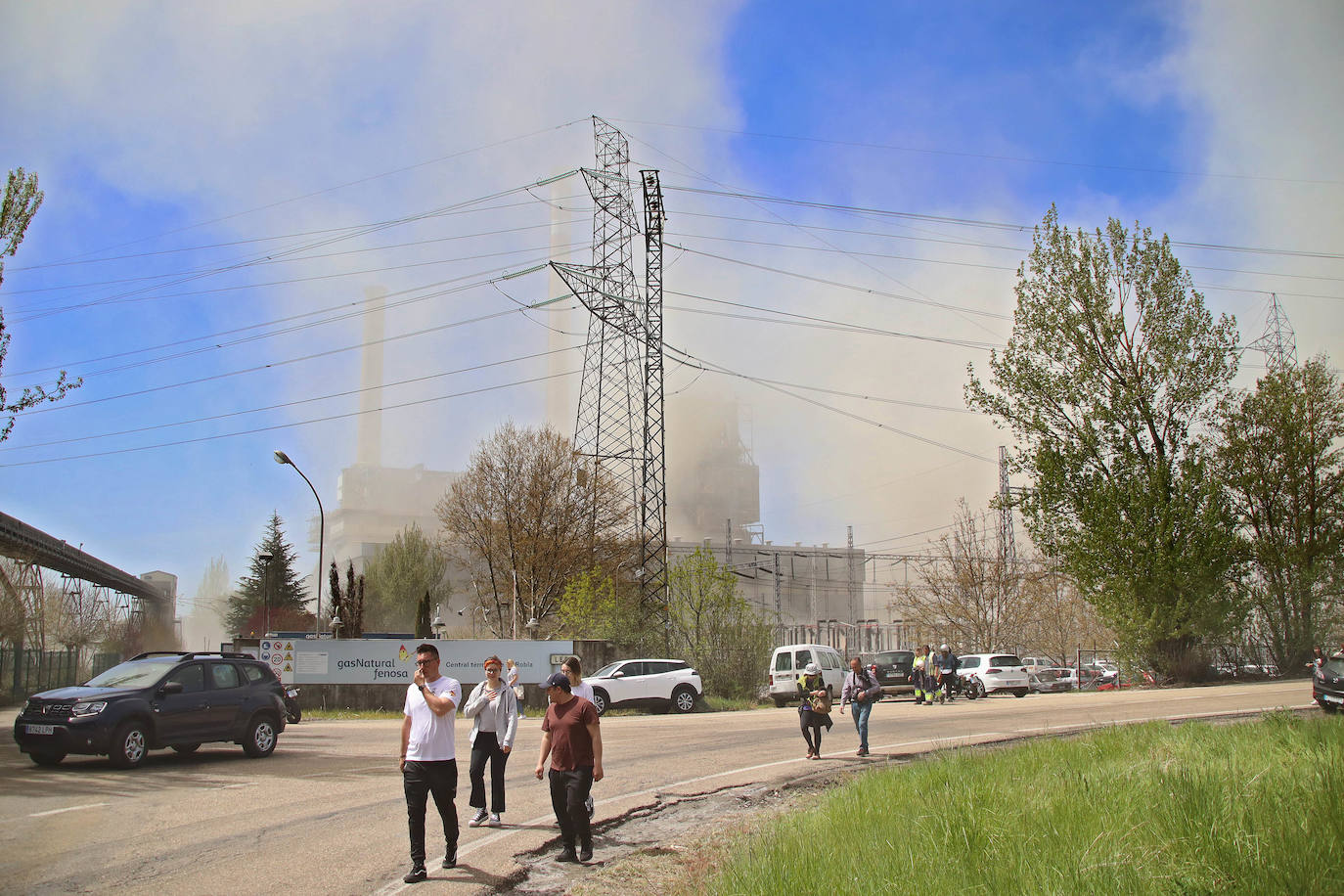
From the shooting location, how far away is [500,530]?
5062 centimetres

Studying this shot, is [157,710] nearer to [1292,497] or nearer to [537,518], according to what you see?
[537,518]

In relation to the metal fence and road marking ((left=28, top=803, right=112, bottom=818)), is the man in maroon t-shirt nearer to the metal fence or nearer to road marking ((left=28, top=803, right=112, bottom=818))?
road marking ((left=28, top=803, right=112, bottom=818))

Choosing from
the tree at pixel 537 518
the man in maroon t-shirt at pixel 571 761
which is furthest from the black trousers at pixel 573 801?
the tree at pixel 537 518

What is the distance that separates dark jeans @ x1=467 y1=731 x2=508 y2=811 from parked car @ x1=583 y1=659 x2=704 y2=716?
62.1 ft

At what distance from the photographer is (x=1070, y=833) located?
6.32 m

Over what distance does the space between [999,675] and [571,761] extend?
3174 cm

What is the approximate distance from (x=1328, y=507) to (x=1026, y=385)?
14.9 m

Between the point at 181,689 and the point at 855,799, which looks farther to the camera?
the point at 181,689

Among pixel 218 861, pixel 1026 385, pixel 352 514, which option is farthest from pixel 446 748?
pixel 352 514

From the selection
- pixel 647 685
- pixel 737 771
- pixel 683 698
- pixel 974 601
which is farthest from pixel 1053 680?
pixel 737 771

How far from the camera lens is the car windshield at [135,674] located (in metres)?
14.7

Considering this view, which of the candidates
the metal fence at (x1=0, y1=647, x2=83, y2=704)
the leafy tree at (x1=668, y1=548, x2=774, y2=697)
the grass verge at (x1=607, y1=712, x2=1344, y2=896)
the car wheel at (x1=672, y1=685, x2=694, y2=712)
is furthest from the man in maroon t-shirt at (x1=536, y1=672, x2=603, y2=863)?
the metal fence at (x1=0, y1=647, x2=83, y2=704)

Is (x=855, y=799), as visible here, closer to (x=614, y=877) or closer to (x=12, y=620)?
(x=614, y=877)

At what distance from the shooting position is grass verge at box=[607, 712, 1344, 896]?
16.9ft
